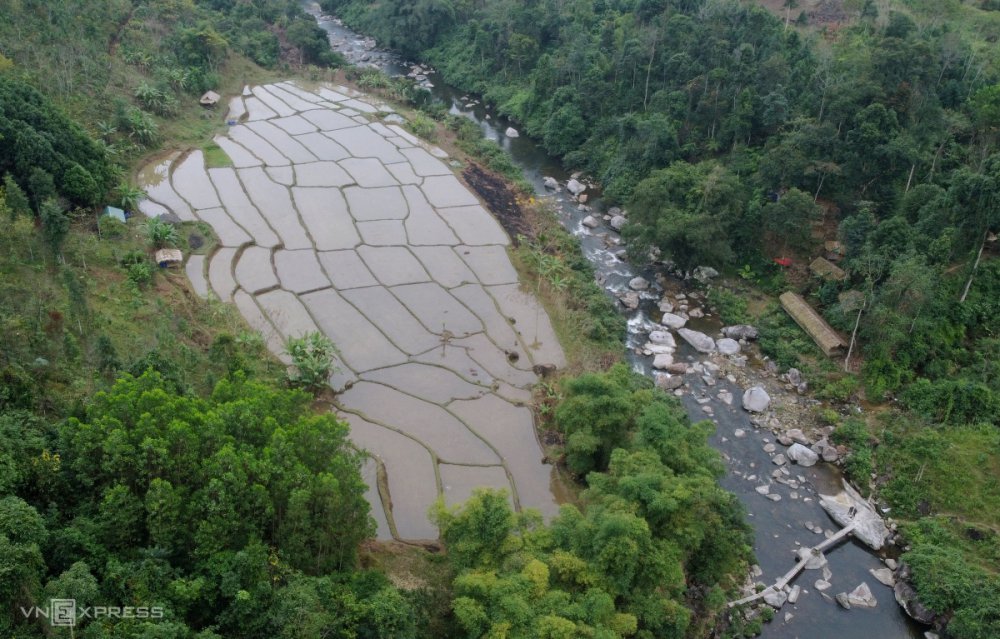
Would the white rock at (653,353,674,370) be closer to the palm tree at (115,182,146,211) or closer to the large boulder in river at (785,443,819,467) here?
the large boulder in river at (785,443,819,467)

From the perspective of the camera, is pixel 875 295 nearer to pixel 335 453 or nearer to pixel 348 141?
pixel 335 453

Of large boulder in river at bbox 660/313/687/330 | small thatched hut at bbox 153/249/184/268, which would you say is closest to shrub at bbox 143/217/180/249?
small thatched hut at bbox 153/249/184/268

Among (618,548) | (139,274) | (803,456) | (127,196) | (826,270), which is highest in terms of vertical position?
(618,548)

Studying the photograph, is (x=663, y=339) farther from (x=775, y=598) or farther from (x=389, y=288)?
(x=775, y=598)

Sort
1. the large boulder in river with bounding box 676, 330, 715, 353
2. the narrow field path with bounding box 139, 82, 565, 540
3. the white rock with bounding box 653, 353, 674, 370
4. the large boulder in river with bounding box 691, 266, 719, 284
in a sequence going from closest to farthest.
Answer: the narrow field path with bounding box 139, 82, 565, 540, the white rock with bounding box 653, 353, 674, 370, the large boulder in river with bounding box 676, 330, 715, 353, the large boulder in river with bounding box 691, 266, 719, 284

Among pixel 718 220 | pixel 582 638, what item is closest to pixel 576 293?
pixel 718 220

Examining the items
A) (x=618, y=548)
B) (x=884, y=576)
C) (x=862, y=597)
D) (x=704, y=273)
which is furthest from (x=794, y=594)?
(x=704, y=273)

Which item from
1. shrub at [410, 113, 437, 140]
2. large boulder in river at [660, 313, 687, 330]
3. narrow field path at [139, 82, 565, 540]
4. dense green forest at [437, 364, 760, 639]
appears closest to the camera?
dense green forest at [437, 364, 760, 639]
